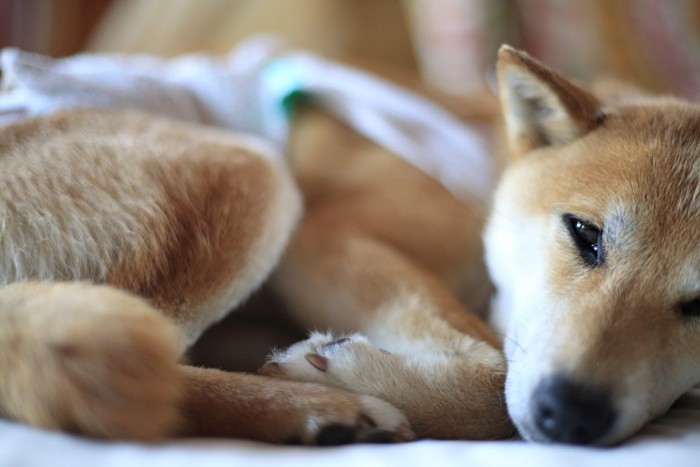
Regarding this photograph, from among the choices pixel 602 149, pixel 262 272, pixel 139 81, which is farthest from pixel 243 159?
pixel 602 149

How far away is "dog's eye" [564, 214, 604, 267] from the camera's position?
93cm

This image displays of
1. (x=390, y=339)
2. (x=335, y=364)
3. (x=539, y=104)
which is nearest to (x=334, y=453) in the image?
(x=335, y=364)

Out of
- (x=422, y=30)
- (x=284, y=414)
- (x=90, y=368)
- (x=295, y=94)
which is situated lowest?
(x=284, y=414)

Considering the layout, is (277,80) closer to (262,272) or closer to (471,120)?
(471,120)

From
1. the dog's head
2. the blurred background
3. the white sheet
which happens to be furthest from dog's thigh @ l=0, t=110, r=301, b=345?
the blurred background

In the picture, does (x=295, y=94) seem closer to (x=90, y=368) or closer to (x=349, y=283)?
(x=349, y=283)

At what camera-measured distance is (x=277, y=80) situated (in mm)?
1530

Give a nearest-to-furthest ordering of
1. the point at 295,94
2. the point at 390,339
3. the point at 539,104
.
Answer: the point at 390,339 < the point at 539,104 < the point at 295,94

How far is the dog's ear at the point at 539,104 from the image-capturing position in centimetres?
108

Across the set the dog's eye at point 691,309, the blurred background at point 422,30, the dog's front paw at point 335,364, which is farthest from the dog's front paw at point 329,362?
the blurred background at point 422,30

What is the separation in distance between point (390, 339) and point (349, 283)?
13cm

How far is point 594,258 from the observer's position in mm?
932

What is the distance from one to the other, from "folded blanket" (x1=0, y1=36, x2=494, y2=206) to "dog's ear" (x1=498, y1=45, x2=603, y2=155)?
0.22 metres

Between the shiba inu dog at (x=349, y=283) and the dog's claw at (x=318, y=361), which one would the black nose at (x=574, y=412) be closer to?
the shiba inu dog at (x=349, y=283)
